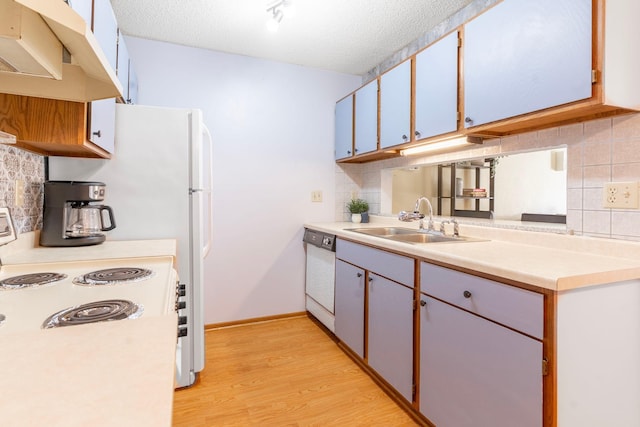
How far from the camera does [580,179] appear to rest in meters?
1.52

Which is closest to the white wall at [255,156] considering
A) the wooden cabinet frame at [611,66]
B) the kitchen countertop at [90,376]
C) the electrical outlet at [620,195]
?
the wooden cabinet frame at [611,66]

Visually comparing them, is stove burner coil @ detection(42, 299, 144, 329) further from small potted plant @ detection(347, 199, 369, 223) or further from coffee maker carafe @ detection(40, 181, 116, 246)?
small potted plant @ detection(347, 199, 369, 223)

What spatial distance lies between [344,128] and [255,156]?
82 cm

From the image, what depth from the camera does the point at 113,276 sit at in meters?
1.09

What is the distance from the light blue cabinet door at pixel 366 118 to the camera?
255 cm

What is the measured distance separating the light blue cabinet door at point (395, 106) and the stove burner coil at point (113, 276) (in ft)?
5.59

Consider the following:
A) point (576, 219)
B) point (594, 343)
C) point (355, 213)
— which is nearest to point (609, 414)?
point (594, 343)

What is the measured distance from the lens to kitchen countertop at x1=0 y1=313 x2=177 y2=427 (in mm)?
387

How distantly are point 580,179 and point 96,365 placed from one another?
184 centimetres

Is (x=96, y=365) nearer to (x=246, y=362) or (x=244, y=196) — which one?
(x=246, y=362)

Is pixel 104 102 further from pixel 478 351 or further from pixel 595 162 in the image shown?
pixel 595 162

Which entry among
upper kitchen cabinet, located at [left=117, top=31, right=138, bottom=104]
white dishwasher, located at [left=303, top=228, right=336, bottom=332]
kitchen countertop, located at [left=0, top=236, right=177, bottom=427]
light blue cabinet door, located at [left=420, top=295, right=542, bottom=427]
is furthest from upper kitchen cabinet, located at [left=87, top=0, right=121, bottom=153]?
light blue cabinet door, located at [left=420, top=295, right=542, bottom=427]

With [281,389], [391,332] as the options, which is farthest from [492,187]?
[281,389]

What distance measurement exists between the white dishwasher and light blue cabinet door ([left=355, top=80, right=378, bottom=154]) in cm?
Answer: 76
